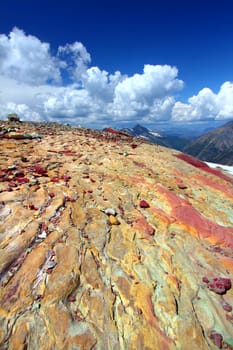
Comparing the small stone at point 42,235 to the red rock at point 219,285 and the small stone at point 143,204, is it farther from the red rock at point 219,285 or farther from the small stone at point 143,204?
the red rock at point 219,285

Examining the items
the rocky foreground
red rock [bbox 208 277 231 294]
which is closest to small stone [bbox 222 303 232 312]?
the rocky foreground

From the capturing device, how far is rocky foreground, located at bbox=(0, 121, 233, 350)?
5820 millimetres

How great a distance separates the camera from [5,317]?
18.2ft

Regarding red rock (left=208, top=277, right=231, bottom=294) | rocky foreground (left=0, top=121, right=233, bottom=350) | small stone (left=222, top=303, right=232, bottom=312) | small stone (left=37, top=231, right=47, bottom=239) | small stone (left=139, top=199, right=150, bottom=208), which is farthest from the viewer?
small stone (left=139, top=199, right=150, bottom=208)

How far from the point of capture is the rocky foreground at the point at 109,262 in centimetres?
582

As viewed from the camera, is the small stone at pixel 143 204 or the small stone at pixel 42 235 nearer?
the small stone at pixel 42 235

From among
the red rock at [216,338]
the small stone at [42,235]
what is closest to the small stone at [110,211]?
the small stone at [42,235]

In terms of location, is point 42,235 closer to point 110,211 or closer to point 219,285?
point 110,211

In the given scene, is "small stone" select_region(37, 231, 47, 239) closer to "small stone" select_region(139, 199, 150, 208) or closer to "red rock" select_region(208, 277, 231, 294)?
"small stone" select_region(139, 199, 150, 208)

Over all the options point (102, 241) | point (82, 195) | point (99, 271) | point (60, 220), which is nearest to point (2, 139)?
point (82, 195)

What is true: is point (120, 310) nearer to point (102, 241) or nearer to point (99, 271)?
point (99, 271)

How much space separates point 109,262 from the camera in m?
7.67

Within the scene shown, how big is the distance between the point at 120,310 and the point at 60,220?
12.9ft

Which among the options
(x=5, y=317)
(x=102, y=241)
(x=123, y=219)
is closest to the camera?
(x=5, y=317)
